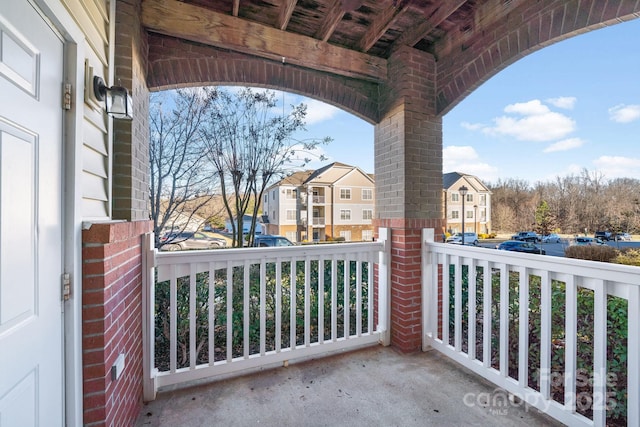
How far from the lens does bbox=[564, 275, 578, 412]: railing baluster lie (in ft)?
5.50

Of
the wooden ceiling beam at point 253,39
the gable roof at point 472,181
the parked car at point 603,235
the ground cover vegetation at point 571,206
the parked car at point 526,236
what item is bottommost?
the parked car at point 526,236

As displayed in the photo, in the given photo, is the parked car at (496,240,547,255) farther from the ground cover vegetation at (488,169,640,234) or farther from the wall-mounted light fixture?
the wall-mounted light fixture

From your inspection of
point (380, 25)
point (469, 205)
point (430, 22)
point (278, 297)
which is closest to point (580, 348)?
point (469, 205)

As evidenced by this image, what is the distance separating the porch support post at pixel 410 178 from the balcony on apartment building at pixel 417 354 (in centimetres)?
10

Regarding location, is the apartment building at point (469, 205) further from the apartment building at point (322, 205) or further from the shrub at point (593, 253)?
the shrub at point (593, 253)

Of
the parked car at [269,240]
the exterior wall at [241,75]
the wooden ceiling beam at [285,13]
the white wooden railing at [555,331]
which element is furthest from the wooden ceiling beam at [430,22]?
the parked car at [269,240]

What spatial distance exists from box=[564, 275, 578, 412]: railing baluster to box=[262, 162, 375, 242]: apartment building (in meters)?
1.92

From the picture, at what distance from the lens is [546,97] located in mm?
3627

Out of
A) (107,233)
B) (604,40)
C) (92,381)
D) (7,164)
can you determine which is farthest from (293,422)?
(604,40)

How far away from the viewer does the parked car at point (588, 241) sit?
2.32 meters

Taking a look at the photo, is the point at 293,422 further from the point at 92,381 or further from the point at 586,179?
the point at 586,179

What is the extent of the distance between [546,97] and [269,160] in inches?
148

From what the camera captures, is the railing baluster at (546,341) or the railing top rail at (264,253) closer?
the railing baluster at (546,341)

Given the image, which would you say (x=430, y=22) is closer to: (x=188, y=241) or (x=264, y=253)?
(x=264, y=253)
